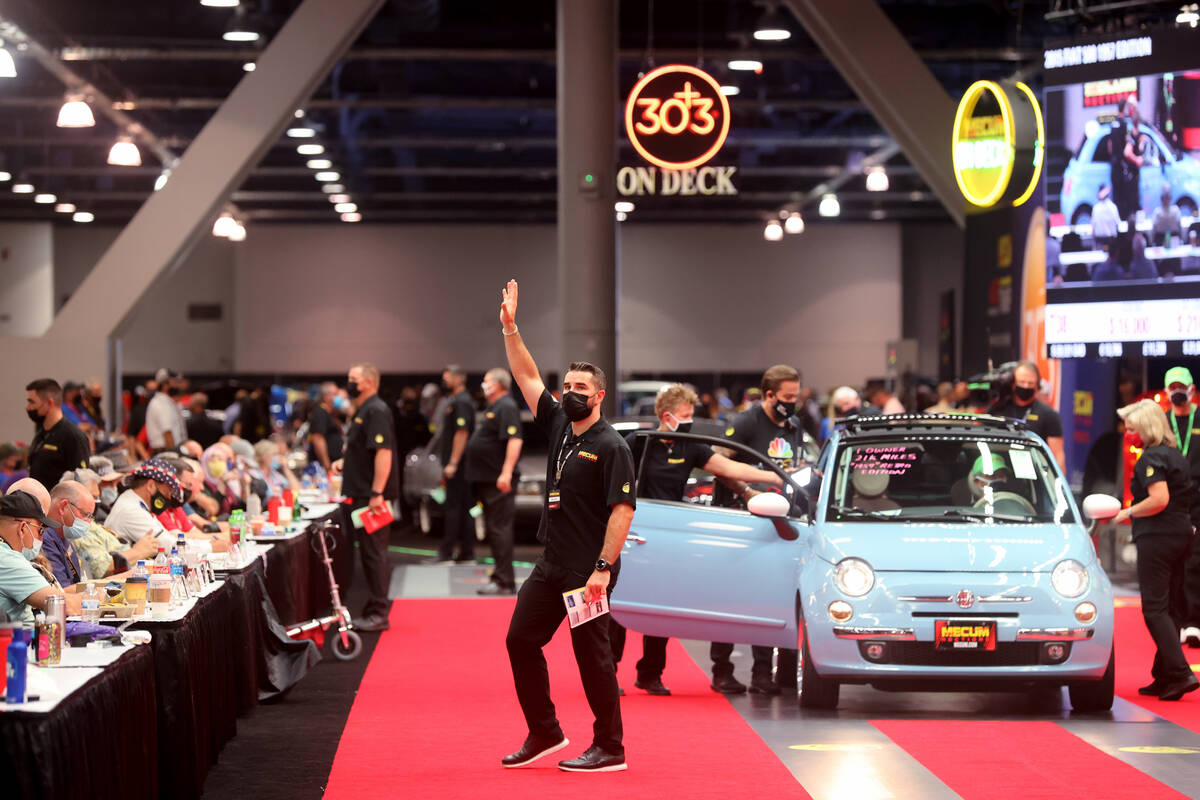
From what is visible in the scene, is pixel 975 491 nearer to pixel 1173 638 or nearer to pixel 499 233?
pixel 1173 638

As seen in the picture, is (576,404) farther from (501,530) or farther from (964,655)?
(501,530)

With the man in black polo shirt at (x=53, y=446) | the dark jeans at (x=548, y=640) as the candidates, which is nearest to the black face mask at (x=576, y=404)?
the dark jeans at (x=548, y=640)

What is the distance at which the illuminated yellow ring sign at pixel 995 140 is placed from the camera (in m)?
17.2

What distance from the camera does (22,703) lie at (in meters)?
4.92

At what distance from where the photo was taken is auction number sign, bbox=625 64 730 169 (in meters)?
16.6

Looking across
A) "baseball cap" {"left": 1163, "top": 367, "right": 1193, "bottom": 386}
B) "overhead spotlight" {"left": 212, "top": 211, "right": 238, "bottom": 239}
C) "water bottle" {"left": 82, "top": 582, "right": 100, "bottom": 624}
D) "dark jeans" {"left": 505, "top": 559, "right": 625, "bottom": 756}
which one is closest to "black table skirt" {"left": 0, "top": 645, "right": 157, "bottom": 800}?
"water bottle" {"left": 82, "top": 582, "right": 100, "bottom": 624}

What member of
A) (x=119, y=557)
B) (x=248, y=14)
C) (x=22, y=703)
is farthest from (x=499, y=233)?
(x=22, y=703)

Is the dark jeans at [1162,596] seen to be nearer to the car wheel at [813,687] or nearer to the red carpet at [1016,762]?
the red carpet at [1016,762]

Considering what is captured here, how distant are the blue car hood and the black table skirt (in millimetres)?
3954

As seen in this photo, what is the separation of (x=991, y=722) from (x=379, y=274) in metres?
34.5

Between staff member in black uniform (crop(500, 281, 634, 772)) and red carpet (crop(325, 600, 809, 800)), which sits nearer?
red carpet (crop(325, 600, 809, 800))

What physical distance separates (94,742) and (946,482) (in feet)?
18.9

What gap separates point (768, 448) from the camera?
10.5m

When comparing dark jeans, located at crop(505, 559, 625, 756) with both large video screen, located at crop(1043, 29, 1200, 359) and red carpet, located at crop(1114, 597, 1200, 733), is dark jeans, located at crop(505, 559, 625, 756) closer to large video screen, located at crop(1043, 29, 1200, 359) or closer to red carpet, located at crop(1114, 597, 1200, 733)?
red carpet, located at crop(1114, 597, 1200, 733)
